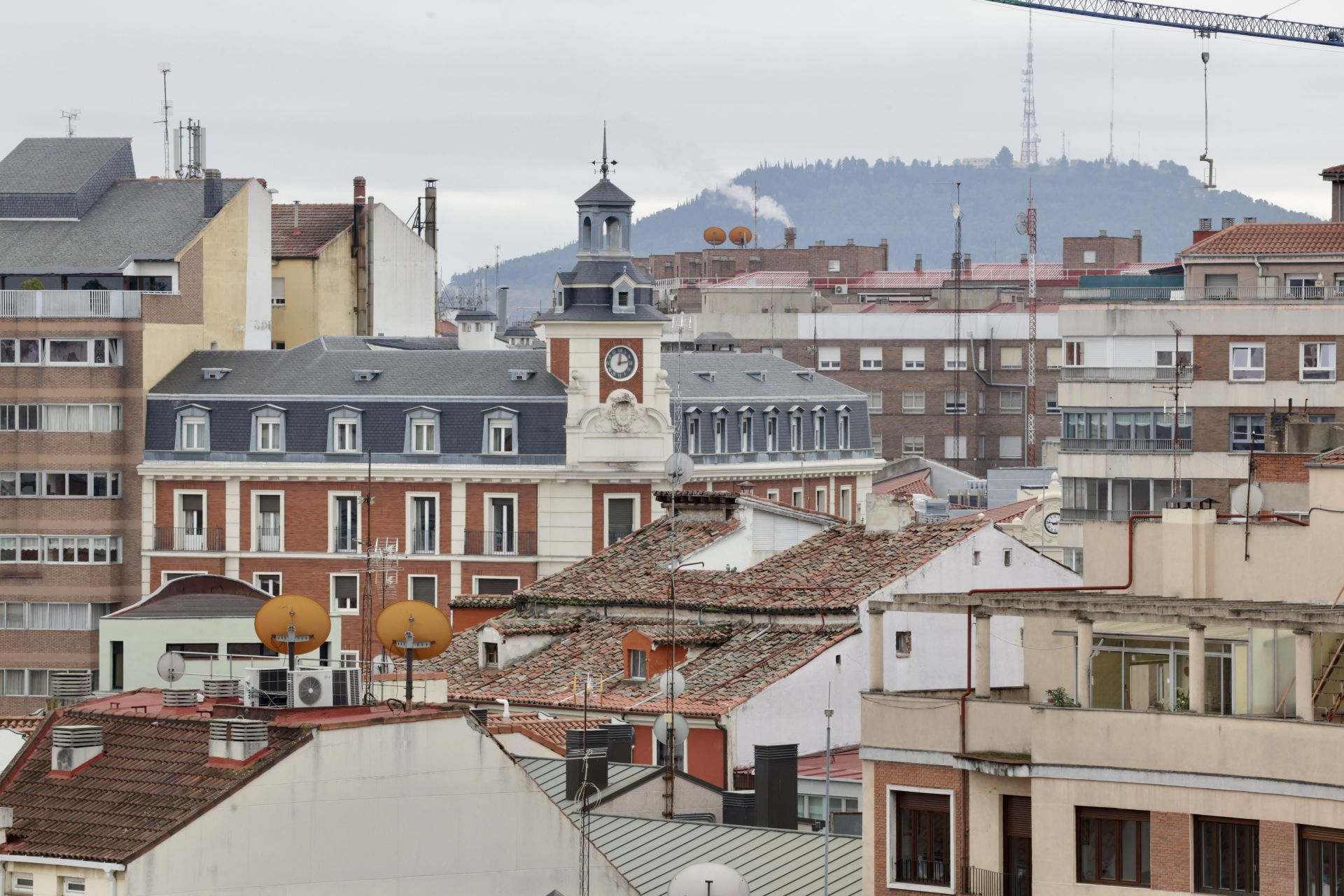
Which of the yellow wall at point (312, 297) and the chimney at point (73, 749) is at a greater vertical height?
the yellow wall at point (312, 297)

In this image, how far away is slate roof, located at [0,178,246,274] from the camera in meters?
101

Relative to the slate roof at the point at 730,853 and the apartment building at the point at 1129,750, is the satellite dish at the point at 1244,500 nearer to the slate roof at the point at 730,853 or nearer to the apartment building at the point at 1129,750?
the apartment building at the point at 1129,750

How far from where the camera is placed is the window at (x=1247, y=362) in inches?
3061

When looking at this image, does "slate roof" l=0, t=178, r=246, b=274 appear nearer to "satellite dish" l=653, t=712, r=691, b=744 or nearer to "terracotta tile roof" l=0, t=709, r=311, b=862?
"satellite dish" l=653, t=712, r=691, b=744

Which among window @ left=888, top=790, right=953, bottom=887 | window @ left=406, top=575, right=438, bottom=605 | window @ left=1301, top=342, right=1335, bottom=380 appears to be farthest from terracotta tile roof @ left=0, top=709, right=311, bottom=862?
window @ left=406, top=575, right=438, bottom=605

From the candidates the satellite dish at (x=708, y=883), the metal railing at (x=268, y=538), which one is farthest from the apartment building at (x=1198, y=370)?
the satellite dish at (x=708, y=883)

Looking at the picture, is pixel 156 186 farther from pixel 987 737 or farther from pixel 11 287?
pixel 987 737

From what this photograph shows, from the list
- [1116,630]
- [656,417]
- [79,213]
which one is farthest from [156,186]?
[1116,630]

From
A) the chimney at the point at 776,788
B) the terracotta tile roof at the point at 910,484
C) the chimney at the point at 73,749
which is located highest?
the terracotta tile roof at the point at 910,484

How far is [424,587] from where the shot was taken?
97.8m

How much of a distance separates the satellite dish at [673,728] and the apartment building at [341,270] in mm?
64591

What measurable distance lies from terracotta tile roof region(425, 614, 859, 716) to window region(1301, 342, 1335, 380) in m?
23.4

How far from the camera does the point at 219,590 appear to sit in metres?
74.0

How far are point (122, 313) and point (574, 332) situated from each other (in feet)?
49.1
